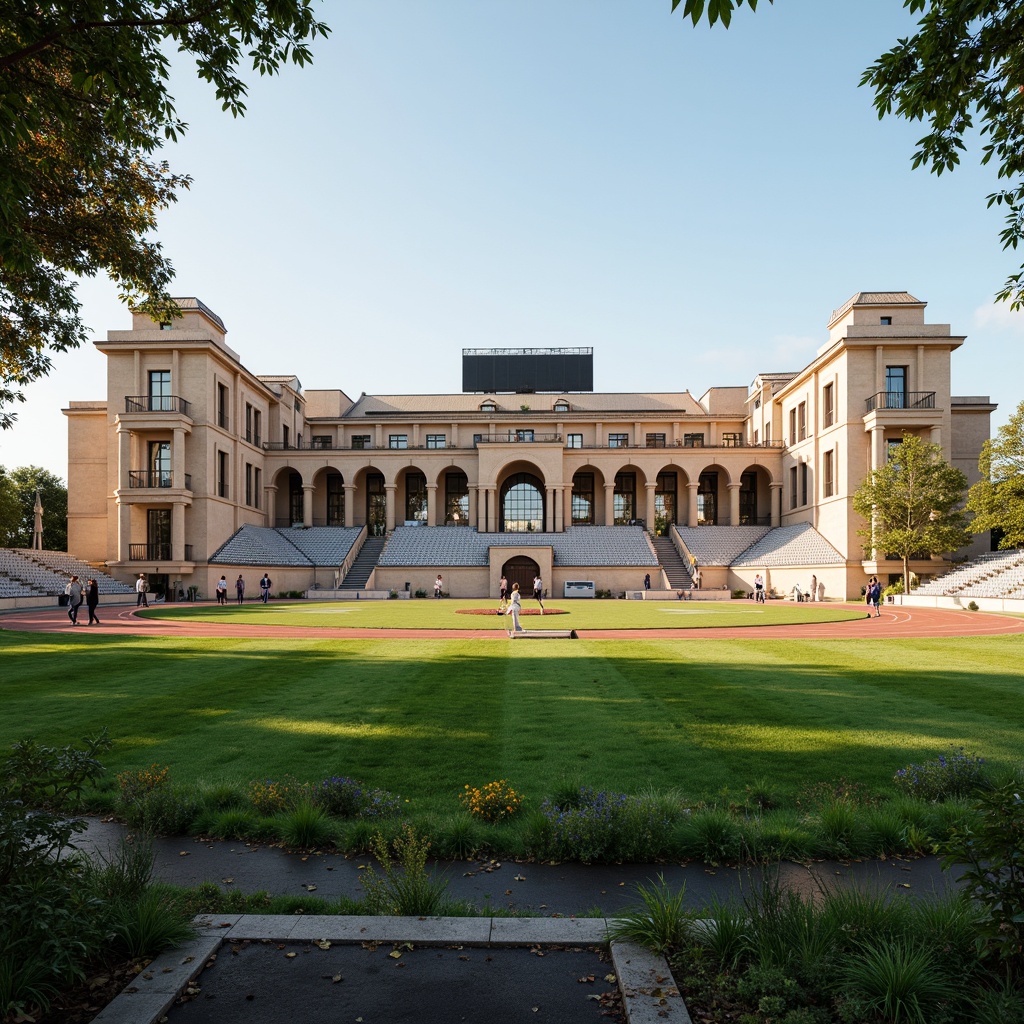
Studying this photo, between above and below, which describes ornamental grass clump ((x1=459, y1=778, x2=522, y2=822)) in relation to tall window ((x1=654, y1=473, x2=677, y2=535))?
below

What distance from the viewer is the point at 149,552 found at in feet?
158

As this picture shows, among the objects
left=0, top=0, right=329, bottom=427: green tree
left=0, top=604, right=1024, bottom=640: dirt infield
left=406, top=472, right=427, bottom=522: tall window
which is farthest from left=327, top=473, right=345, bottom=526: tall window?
left=0, top=0, right=329, bottom=427: green tree

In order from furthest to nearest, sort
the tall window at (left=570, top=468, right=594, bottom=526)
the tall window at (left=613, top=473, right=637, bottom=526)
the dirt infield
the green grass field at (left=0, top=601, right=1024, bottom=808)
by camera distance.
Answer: the tall window at (left=570, top=468, right=594, bottom=526), the tall window at (left=613, top=473, right=637, bottom=526), the dirt infield, the green grass field at (left=0, top=601, right=1024, bottom=808)

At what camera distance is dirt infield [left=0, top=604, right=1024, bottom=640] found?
21828 mm

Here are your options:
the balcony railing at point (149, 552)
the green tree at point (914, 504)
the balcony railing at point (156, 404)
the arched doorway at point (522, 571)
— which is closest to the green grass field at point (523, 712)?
the green tree at point (914, 504)

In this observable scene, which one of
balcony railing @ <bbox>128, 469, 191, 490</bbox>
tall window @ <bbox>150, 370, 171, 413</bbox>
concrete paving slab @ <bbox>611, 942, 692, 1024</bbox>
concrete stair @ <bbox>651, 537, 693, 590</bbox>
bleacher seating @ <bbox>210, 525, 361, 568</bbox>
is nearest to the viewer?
concrete paving slab @ <bbox>611, 942, 692, 1024</bbox>

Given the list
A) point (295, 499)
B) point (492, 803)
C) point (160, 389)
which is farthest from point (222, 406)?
point (492, 803)

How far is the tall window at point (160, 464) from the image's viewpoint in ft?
159

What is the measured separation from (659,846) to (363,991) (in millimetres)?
3016

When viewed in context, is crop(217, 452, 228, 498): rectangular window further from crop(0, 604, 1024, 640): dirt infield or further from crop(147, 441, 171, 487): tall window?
crop(0, 604, 1024, 640): dirt infield

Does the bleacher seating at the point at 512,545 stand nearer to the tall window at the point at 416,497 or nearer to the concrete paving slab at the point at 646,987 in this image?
the tall window at the point at 416,497

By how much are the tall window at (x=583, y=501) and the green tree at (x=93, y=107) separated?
58423mm

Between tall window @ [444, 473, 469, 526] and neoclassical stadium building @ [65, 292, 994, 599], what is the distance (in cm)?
24

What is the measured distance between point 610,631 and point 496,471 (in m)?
39.2
